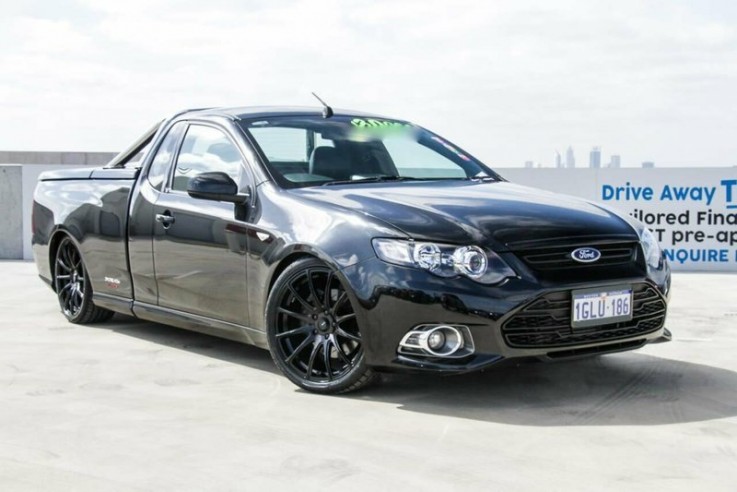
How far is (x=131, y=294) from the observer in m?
7.47

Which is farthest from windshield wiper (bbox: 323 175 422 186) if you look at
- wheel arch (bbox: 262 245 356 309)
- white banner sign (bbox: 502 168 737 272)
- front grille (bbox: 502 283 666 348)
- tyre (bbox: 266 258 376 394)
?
white banner sign (bbox: 502 168 737 272)

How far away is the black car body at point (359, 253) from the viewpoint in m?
5.30

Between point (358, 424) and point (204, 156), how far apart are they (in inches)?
96.9

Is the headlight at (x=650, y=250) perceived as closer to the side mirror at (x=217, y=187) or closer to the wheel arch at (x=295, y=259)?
the wheel arch at (x=295, y=259)

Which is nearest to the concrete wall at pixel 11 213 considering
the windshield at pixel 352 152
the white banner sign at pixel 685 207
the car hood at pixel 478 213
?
the white banner sign at pixel 685 207

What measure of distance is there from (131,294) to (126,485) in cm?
344

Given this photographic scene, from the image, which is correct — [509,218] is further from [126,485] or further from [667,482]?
[126,485]

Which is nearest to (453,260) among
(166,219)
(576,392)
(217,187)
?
(576,392)

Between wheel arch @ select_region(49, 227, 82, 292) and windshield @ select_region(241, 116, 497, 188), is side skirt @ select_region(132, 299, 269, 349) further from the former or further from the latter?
wheel arch @ select_region(49, 227, 82, 292)

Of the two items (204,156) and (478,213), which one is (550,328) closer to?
(478,213)

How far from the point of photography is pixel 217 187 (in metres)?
6.21

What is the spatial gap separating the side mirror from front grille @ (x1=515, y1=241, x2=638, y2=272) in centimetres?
171

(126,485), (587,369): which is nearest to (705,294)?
(587,369)

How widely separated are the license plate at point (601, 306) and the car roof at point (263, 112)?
2433 mm
